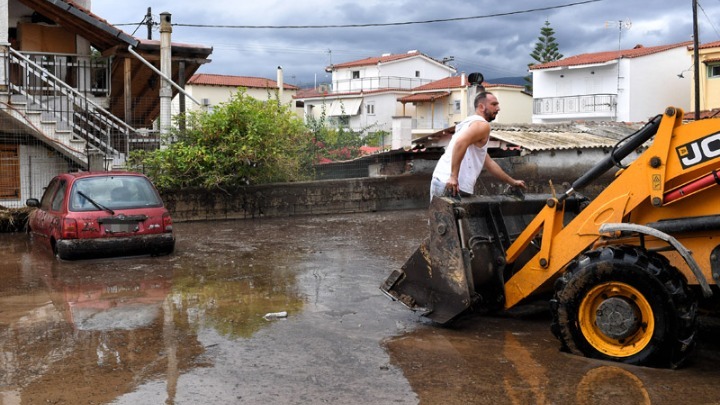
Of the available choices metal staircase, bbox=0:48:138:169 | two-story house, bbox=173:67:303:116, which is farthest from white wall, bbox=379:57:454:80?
metal staircase, bbox=0:48:138:169

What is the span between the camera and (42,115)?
1753 cm

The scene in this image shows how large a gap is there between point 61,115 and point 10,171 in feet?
5.89

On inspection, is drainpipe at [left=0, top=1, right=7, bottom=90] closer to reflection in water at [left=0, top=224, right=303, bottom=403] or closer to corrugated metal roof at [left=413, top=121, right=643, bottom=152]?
reflection in water at [left=0, top=224, right=303, bottom=403]

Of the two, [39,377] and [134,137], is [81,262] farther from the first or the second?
[134,137]

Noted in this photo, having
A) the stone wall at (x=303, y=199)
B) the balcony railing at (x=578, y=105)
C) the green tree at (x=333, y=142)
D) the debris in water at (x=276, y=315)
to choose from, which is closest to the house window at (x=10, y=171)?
the stone wall at (x=303, y=199)

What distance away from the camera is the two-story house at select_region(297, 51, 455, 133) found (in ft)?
221

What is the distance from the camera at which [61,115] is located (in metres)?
18.5

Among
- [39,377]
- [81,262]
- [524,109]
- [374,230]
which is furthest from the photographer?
[524,109]

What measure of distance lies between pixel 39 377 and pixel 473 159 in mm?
4412

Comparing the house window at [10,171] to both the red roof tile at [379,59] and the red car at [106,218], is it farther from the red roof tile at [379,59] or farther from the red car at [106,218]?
the red roof tile at [379,59]

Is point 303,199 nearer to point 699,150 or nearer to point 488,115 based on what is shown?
point 488,115

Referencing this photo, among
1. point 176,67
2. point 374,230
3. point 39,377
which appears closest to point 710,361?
point 39,377

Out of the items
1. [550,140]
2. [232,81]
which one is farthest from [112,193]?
[232,81]

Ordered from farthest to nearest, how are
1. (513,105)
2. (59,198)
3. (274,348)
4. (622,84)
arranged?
(513,105) < (622,84) < (59,198) < (274,348)
